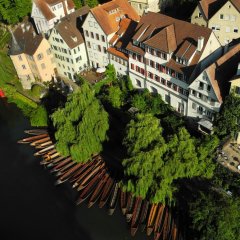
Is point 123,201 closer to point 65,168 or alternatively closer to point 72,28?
point 65,168

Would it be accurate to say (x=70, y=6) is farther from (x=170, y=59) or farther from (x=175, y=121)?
(x=175, y=121)

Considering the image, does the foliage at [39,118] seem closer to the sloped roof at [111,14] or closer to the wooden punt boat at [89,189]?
the wooden punt boat at [89,189]

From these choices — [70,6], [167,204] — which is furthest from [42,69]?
[167,204]

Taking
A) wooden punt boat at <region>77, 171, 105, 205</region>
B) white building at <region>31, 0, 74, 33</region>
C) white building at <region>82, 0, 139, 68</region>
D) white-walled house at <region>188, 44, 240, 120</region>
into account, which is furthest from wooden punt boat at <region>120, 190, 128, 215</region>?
white building at <region>31, 0, 74, 33</region>

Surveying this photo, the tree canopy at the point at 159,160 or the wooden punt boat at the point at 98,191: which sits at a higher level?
the tree canopy at the point at 159,160

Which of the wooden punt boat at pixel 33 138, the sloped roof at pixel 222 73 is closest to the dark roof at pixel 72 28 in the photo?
the wooden punt boat at pixel 33 138

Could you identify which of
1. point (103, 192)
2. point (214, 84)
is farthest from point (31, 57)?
point (214, 84)
